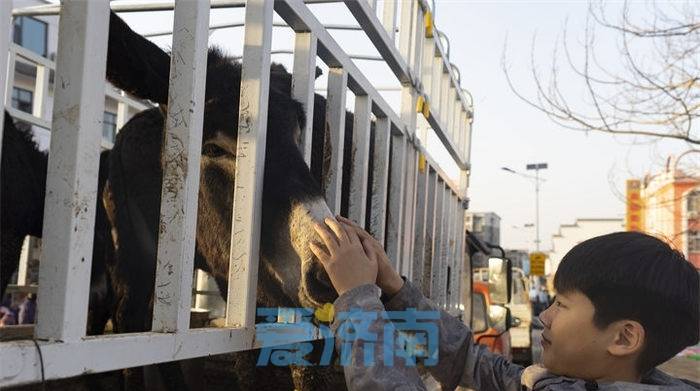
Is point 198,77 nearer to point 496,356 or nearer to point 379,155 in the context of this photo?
point 496,356

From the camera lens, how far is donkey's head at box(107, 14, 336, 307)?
Answer: 6.32ft

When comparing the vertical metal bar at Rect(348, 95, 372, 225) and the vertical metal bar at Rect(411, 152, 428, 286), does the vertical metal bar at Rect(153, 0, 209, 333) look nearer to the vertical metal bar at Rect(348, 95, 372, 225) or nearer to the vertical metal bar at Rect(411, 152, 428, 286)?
the vertical metal bar at Rect(348, 95, 372, 225)

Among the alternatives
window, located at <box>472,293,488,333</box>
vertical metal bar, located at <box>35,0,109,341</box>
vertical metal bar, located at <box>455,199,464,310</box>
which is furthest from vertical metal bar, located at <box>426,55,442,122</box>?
window, located at <box>472,293,488,333</box>

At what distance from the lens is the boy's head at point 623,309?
160cm

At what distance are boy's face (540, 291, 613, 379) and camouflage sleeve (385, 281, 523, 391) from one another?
333mm

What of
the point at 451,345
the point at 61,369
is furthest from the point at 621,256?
the point at 61,369

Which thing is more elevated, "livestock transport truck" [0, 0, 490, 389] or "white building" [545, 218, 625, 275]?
"white building" [545, 218, 625, 275]

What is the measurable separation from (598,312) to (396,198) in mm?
1752

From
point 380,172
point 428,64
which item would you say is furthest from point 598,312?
point 428,64

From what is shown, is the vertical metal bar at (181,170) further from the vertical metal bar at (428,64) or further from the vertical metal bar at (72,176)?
the vertical metal bar at (428,64)

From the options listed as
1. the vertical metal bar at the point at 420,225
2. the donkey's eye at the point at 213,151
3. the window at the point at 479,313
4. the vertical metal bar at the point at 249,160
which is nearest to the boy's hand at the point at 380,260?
the vertical metal bar at the point at 249,160

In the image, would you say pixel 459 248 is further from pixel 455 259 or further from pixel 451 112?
pixel 451 112

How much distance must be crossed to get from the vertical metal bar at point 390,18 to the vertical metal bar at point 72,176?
1.90 m

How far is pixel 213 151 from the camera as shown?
2490mm
